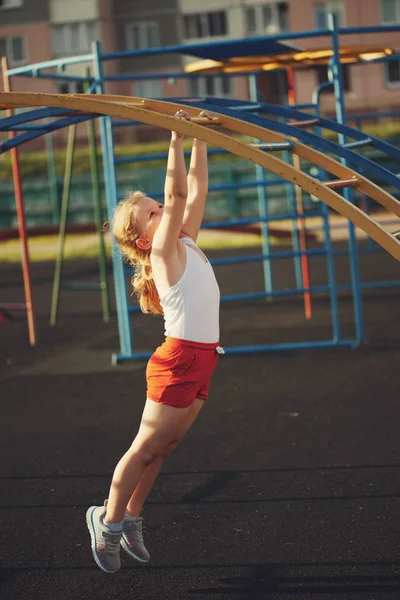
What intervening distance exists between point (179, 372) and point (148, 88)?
4049 cm

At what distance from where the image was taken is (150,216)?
3.77m

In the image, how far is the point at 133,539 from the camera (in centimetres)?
379

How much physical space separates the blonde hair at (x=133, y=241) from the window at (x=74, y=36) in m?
39.1

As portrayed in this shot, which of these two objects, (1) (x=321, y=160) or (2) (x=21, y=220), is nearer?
(1) (x=321, y=160)

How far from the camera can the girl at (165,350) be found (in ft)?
11.8

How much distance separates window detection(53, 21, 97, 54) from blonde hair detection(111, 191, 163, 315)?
3907 centimetres

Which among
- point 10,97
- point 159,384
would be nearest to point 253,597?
point 159,384

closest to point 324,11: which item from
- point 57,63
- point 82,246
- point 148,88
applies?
point 148,88

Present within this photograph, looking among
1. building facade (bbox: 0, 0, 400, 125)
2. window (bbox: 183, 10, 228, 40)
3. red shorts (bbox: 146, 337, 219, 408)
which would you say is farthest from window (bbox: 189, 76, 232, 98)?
red shorts (bbox: 146, 337, 219, 408)

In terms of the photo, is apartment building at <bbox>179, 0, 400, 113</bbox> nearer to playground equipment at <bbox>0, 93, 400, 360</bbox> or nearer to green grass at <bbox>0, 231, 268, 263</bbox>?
green grass at <bbox>0, 231, 268, 263</bbox>

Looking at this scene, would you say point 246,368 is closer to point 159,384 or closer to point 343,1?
point 159,384

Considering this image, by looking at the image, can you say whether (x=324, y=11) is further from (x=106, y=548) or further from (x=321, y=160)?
(x=106, y=548)

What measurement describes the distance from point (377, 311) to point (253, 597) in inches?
264

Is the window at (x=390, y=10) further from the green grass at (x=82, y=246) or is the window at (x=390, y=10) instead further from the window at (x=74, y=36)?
the green grass at (x=82, y=246)
